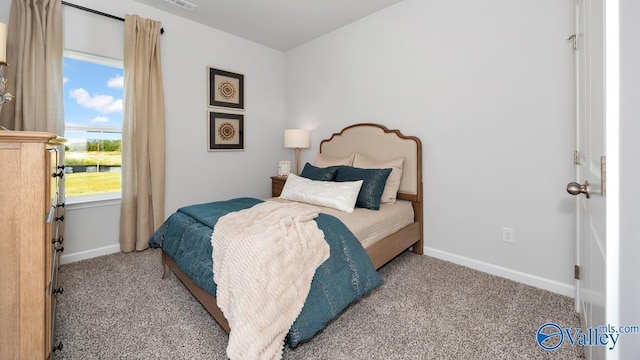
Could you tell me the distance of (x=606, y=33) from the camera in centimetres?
80

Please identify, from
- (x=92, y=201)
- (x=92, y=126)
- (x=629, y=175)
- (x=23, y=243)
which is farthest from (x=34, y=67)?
(x=629, y=175)

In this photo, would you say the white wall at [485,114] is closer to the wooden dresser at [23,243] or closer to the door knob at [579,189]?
the door knob at [579,189]

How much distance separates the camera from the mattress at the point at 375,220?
208 centimetres

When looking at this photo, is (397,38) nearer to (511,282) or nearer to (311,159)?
(311,159)

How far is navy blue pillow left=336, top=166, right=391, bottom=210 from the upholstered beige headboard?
33cm

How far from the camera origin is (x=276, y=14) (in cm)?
320

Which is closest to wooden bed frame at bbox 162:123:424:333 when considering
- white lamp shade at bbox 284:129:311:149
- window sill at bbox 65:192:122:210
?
white lamp shade at bbox 284:129:311:149

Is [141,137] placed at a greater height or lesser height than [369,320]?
greater

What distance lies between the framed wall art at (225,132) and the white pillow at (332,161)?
117 cm

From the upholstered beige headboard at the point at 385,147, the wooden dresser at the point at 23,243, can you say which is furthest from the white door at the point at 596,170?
the wooden dresser at the point at 23,243

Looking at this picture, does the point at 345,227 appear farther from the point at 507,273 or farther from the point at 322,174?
the point at 507,273

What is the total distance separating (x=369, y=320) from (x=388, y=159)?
1729 mm

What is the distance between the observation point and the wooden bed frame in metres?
A: 2.26

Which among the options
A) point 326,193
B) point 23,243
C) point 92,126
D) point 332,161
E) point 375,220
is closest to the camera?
point 23,243
